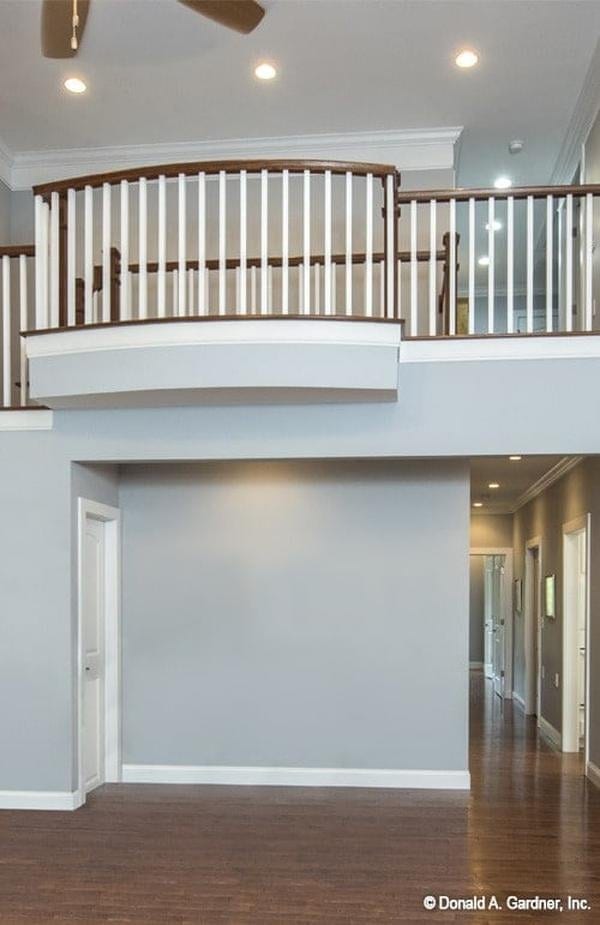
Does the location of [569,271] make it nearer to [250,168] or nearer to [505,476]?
[250,168]

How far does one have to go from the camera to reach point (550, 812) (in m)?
5.52

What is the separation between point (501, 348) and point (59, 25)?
A: 2876 millimetres

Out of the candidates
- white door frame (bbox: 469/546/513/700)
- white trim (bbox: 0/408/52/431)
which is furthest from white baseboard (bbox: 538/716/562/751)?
white trim (bbox: 0/408/52/431)

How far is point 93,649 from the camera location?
19.0ft

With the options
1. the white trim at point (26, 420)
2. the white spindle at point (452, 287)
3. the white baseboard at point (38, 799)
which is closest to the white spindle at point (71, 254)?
the white trim at point (26, 420)

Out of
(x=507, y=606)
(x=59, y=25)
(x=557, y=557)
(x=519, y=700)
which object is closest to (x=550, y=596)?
(x=557, y=557)

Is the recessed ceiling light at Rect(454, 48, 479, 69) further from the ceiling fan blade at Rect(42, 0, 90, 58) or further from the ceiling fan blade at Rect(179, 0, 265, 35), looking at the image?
the ceiling fan blade at Rect(42, 0, 90, 58)

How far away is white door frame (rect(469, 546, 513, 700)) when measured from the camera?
1145 centimetres

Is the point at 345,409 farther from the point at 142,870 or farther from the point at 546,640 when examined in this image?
the point at 546,640

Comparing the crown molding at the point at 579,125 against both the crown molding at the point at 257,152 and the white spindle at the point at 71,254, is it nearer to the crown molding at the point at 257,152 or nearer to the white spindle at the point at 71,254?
the crown molding at the point at 257,152

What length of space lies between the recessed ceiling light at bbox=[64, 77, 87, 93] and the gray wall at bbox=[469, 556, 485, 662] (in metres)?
11.6

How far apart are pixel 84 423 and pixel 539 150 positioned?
179 inches

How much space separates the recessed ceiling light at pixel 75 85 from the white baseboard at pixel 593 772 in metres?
6.03

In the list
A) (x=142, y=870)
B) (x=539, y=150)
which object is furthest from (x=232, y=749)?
(x=539, y=150)
